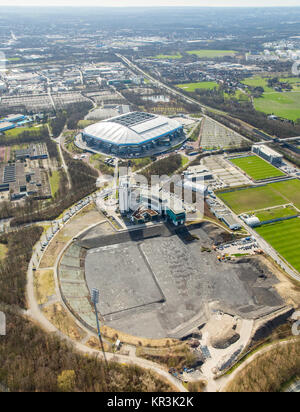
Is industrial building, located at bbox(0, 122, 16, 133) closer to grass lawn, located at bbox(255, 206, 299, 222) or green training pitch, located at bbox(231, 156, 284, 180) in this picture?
green training pitch, located at bbox(231, 156, 284, 180)

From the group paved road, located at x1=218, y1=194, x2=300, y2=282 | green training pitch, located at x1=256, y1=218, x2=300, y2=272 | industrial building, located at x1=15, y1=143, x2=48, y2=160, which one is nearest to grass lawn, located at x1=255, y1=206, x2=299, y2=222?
green training pitch, located at x1=256, y1=218, x2=300, y2=272

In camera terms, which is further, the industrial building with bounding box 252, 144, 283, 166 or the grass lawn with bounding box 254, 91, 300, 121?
the grass lawn with bounding box 254, 91, 300, 121

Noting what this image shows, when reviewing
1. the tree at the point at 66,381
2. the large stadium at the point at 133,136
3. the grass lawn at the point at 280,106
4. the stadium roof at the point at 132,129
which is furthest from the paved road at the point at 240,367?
the grass lawn at the point at 280,106

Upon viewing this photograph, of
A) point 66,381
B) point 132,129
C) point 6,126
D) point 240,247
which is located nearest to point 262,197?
point 240,247

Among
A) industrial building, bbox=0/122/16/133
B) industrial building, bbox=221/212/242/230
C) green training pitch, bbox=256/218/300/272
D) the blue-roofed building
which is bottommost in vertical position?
green training pitch, bbox=256/218/300/272

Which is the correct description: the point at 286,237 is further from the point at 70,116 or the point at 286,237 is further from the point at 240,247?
the point at 70,116

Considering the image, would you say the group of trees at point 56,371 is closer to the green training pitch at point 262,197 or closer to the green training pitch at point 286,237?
the green training pitch at point 286,237
